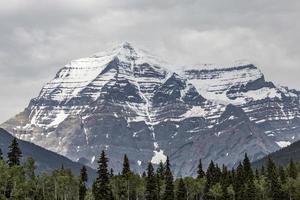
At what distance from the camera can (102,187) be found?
180 meters

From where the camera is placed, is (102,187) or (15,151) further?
(15,151)

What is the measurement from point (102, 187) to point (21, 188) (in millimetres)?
20097

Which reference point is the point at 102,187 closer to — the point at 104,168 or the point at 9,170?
the point at 104,168

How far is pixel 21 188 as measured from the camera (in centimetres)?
18575

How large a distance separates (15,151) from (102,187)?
28.5 m

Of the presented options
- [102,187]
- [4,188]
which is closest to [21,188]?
[4,188]

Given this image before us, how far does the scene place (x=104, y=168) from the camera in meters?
182

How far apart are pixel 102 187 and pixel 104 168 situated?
15.4 ft

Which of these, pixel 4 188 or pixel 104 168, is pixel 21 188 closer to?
pixel 4 188

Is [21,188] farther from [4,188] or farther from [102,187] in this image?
[102,187]

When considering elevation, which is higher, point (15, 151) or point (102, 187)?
point (15, 151)

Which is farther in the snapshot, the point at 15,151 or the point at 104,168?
the point at 15,151

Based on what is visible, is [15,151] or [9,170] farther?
[15,151]

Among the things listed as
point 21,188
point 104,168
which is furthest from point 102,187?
point 21,188
